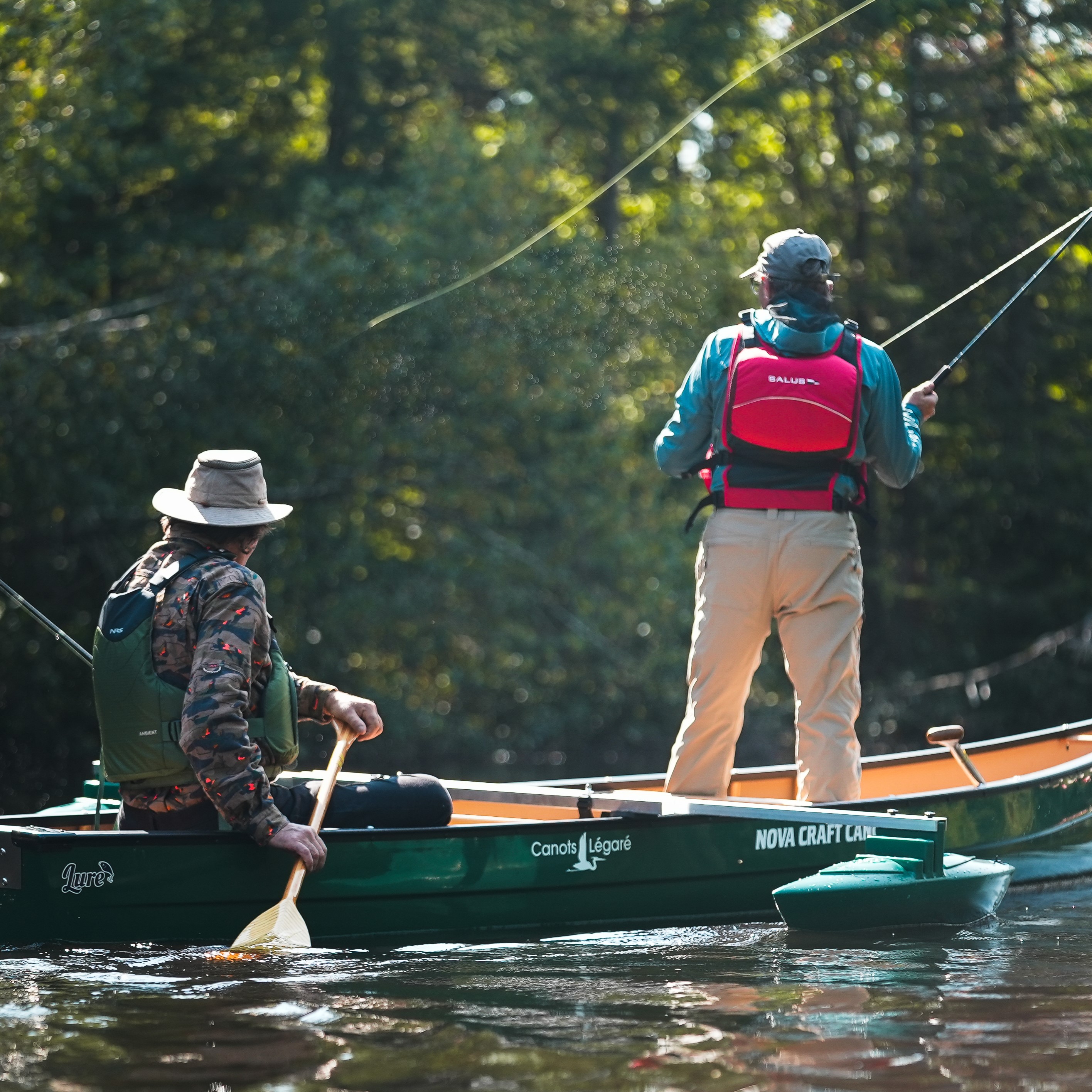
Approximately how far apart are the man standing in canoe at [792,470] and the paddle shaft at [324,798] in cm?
116

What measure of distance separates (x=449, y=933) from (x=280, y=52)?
38.4 ft

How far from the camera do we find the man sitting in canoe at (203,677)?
4273 mm

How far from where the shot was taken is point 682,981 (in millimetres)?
4383

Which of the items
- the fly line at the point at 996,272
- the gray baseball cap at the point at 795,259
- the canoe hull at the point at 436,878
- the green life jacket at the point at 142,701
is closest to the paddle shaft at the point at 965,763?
the canoe hull at the point at 436,878

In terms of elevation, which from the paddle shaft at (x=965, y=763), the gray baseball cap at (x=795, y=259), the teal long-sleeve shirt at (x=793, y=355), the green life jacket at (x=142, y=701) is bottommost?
the paddle shaft at (x=965, y=763)

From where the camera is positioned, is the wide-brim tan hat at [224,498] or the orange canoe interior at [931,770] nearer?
the wide-brim tan hat at [224,498]

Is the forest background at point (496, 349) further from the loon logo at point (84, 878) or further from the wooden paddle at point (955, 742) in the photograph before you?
the loon logo at point (84, 878)

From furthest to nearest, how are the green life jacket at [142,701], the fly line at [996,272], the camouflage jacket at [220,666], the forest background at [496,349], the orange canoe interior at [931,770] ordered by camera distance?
the forest background at [496,349] → the orange canoe interior at [931,770] → the fly line at [996,272] → the green life jacket at [142,701] → the camouflage jacket at [220,666]

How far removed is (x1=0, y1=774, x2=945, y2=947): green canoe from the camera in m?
4.57

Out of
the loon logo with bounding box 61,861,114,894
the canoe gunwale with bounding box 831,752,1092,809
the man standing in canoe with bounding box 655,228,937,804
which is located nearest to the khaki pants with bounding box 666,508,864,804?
the man standing in canoe with bounding box 655,228,937,804

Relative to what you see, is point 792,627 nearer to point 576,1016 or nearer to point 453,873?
point 453,873

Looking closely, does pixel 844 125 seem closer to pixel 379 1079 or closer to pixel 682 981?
pixel 682 981

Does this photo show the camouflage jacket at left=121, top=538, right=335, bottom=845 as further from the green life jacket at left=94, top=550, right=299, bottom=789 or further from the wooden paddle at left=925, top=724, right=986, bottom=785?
the wooden paddle at left=925, top=724, right=986, bottom=785

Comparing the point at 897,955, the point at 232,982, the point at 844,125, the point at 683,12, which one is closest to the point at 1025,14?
the point at 844,125
